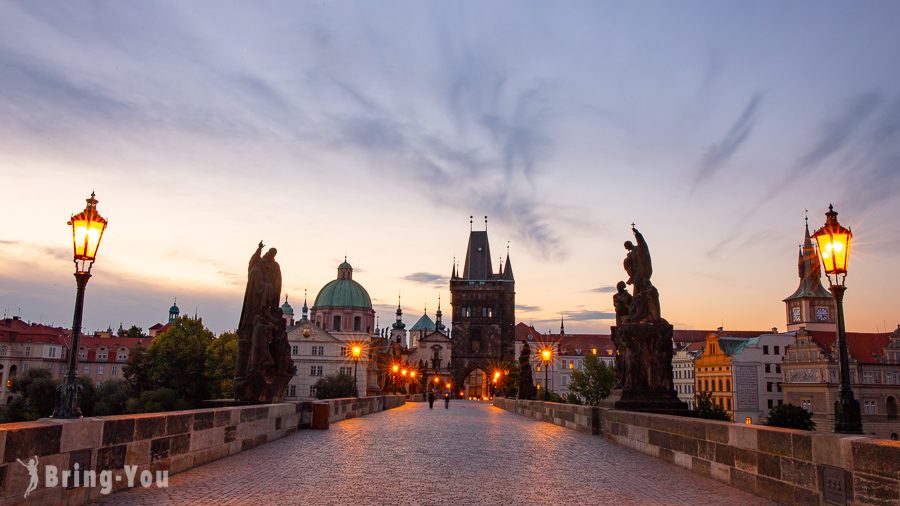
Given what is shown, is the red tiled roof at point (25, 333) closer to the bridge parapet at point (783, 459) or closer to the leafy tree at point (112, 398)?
the leafy tree at point (112, 398)

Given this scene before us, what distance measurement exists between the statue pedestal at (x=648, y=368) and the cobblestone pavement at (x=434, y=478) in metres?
1.53

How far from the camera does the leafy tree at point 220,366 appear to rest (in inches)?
2868

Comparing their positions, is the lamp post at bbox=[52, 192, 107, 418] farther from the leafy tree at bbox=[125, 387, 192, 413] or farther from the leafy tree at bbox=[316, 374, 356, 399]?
the leafy tree at bbox=[316, 374, 356, 399]

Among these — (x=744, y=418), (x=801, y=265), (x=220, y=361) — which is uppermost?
(x=801, y=265)

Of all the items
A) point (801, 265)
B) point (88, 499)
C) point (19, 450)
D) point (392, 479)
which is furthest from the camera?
point (801, 265)

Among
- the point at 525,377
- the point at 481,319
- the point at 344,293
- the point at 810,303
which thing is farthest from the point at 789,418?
the point at 344,293

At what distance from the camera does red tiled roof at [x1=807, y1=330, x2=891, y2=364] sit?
87000 mm

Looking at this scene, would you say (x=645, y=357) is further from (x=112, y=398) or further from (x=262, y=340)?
(x=112, y=398)

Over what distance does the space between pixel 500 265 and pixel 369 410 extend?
106 m

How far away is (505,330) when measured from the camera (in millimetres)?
127250

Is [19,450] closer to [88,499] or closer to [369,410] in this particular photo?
[88,499]

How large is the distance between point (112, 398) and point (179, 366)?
703 cm

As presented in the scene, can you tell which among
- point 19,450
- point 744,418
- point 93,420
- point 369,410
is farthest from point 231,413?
point 744,418

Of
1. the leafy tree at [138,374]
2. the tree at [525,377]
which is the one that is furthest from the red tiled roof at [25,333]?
the tree at [525,377]
